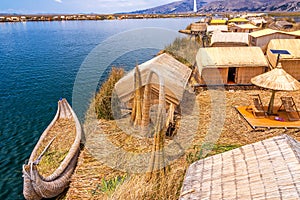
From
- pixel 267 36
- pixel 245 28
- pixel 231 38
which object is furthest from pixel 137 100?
pixel 245 28

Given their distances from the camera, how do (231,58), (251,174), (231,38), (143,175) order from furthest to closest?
1. (231,38)
2. (231,58)
3. (143,175)
4. (251,174)

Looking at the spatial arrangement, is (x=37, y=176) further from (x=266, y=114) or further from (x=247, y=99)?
(x=247, y=99)

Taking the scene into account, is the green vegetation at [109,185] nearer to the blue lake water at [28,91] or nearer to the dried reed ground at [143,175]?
the dried reed ground at [143,175]

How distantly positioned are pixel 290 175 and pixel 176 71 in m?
11.1

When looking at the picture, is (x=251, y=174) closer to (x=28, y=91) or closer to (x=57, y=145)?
(x=57, y=145)

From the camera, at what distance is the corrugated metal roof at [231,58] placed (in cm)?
1634

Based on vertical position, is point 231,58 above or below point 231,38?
below

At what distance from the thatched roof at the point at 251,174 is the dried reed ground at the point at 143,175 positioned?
6.34 feet

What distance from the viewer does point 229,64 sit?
1634 cm

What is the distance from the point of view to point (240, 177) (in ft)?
14.7

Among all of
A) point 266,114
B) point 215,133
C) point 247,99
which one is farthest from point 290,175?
point 247,99

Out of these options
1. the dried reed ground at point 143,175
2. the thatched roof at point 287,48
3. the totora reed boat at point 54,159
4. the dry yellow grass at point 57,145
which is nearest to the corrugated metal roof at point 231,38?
the thatched roof at point 287,48

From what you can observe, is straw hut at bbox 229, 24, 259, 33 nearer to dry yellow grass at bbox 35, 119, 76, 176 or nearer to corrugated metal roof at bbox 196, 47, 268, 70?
corrugated metal roof at bbox 196, 47, 268, 70

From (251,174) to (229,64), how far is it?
1293cm
